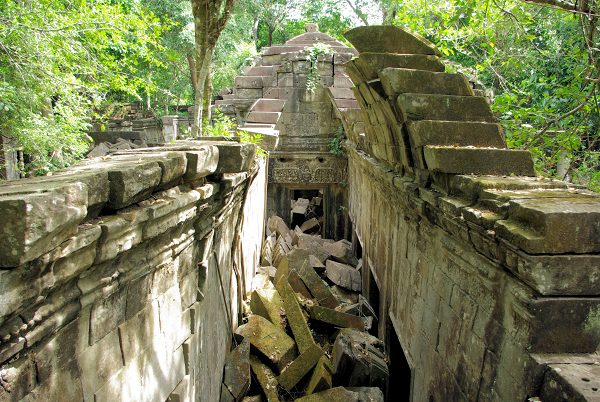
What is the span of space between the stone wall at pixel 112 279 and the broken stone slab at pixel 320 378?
1.37 meters

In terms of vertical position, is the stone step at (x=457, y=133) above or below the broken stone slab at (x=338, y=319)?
above

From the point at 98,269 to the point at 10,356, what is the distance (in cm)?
47

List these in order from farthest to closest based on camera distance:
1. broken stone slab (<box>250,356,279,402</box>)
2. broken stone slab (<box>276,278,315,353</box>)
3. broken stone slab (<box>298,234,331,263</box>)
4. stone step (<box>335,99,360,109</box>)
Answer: stone step (<box>335,99,360,109</box>)
broken stone slab (<box>298,234,331,263</box>)
broken stone slab (<box>276,278,315,353</box>)
broken stone slab (<box>250,356,279,402</box>)

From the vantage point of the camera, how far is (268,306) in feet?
18.0

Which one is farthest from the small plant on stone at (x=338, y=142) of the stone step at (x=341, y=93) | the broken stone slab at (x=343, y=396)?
the broken stone slab at (x=343, y=396)

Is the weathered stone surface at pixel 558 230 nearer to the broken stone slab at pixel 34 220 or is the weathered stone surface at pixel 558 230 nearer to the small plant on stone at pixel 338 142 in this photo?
the broken stone slab at pixel 34 220

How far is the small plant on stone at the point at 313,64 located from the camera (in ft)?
36.0

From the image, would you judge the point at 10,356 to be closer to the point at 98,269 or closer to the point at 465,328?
the point at 98,269

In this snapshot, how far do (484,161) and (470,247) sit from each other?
81 centimetres

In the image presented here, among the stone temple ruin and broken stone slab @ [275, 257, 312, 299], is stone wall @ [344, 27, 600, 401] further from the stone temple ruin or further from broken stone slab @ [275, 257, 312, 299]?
broken stone slab @ [275, 257, 312, 299]

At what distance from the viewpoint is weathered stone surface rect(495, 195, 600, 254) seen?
6.46 feet

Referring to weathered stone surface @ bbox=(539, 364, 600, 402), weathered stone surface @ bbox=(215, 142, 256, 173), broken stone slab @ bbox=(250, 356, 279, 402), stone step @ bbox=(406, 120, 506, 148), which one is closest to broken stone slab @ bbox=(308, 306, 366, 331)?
broken stone slab @ bbox=(250, 356, 279, 402)

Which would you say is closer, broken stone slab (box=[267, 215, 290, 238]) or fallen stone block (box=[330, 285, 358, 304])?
fallen stone block (box=[330, 285, 358, 304])

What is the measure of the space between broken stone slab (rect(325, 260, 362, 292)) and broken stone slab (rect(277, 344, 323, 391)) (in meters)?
3.13
